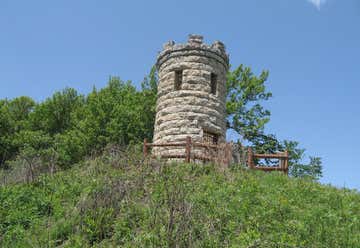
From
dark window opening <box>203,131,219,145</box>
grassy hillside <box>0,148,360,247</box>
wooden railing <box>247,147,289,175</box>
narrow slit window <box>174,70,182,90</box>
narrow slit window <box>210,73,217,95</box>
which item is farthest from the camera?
narrow slit window <box>210,73,217,95</box>

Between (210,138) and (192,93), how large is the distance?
207cm

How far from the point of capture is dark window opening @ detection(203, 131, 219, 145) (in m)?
16.3

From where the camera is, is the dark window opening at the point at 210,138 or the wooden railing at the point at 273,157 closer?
the wooden railing at the point at 273,157

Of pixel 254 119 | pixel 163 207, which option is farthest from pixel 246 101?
pixel 163 207

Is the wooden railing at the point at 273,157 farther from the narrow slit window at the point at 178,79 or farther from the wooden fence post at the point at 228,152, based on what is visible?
the narrow slit window at the point at 178,79

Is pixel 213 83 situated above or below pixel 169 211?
above

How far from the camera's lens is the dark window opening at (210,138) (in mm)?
16297

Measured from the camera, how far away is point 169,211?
7332 mm

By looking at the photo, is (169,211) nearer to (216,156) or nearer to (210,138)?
(216,156)

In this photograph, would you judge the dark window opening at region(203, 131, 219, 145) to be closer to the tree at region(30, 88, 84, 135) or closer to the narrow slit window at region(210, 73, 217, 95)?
the narrow slit window at region(210, 73, 217, 95)

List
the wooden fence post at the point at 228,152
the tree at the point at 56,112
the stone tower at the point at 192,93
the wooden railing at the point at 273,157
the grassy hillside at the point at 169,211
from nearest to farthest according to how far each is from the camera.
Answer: the grassy hillside at the point at 169,211
the wooden fence post at the point at 228,152
the wooden railing at the point at 273,157
the stone tower at the point at 192,93
the tree at the point at 56,112

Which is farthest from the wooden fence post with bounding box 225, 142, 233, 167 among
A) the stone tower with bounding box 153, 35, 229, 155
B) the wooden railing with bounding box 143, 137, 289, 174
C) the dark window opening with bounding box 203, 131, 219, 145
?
the dark window opening with bounding box 203, 131, 219, 145

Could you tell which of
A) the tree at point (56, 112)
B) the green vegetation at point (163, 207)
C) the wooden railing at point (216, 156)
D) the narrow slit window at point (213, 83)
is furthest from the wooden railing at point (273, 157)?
the tree at point (56, 112)

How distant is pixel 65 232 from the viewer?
8133mm
